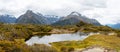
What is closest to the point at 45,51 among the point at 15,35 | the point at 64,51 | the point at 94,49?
the point at 64,51

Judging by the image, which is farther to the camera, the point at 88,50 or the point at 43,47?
the point at 88,50

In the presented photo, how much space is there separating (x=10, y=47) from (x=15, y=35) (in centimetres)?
8304

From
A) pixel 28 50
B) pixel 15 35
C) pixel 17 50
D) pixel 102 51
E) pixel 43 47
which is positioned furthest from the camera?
pixel 15 35

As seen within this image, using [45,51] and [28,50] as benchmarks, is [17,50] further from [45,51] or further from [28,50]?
[45,51]

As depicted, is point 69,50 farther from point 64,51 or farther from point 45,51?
point 45,51

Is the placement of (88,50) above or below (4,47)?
below

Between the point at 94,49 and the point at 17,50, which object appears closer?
the point at 17,50

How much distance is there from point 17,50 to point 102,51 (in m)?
26.7

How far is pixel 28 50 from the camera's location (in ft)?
197

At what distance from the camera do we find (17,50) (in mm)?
56250

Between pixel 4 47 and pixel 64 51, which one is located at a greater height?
pixel 4 47

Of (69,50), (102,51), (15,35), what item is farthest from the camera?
(15,35)

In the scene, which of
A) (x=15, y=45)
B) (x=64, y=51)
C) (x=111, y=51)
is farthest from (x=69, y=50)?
(x=15, y=45)

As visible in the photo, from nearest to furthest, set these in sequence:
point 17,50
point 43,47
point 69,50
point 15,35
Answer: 1. point 17,50
2. point 43,47
3. point 69,50
4. point 15,35
